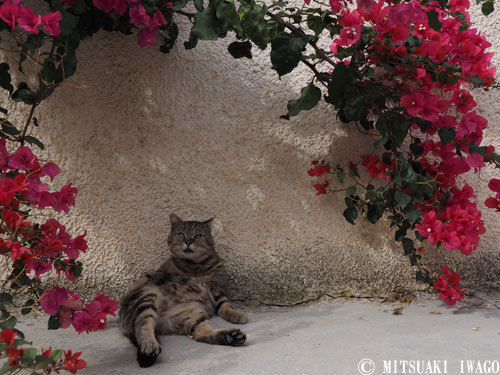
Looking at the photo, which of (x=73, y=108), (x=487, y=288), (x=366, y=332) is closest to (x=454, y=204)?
(x=487, y=288)

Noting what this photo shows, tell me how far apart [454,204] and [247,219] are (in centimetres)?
94

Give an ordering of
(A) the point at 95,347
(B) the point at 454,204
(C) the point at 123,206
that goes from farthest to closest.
A: (C) the point at 123,206 < (B) the point at 454,204 < (A) the point at 95,347

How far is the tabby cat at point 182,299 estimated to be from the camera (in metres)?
1.72

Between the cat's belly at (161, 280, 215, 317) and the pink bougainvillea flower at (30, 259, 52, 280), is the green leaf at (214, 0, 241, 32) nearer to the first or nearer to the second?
the pink bougainvillea flower at (30, 259, 52, 280)

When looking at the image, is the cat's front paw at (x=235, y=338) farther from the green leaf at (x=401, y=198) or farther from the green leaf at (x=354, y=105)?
the green leaf at (x=354, y=105)

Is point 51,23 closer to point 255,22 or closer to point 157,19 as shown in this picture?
point 157,19

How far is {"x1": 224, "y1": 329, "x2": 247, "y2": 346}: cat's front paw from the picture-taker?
171 centimetres

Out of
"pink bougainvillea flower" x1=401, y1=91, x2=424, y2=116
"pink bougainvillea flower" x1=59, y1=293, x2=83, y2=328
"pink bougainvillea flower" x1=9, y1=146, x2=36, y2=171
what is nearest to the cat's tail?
"pink bougainvillea flower" x1=59, y1=293, x2=83, y2=328

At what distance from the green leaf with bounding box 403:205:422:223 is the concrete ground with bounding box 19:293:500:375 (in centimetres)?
43

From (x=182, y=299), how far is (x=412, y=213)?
1.05 metres

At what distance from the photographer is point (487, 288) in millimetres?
2229

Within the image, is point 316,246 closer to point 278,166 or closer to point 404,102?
point 278,166

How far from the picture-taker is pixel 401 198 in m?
1.84

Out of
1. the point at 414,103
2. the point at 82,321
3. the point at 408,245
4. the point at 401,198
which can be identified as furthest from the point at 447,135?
the point at 82,321
